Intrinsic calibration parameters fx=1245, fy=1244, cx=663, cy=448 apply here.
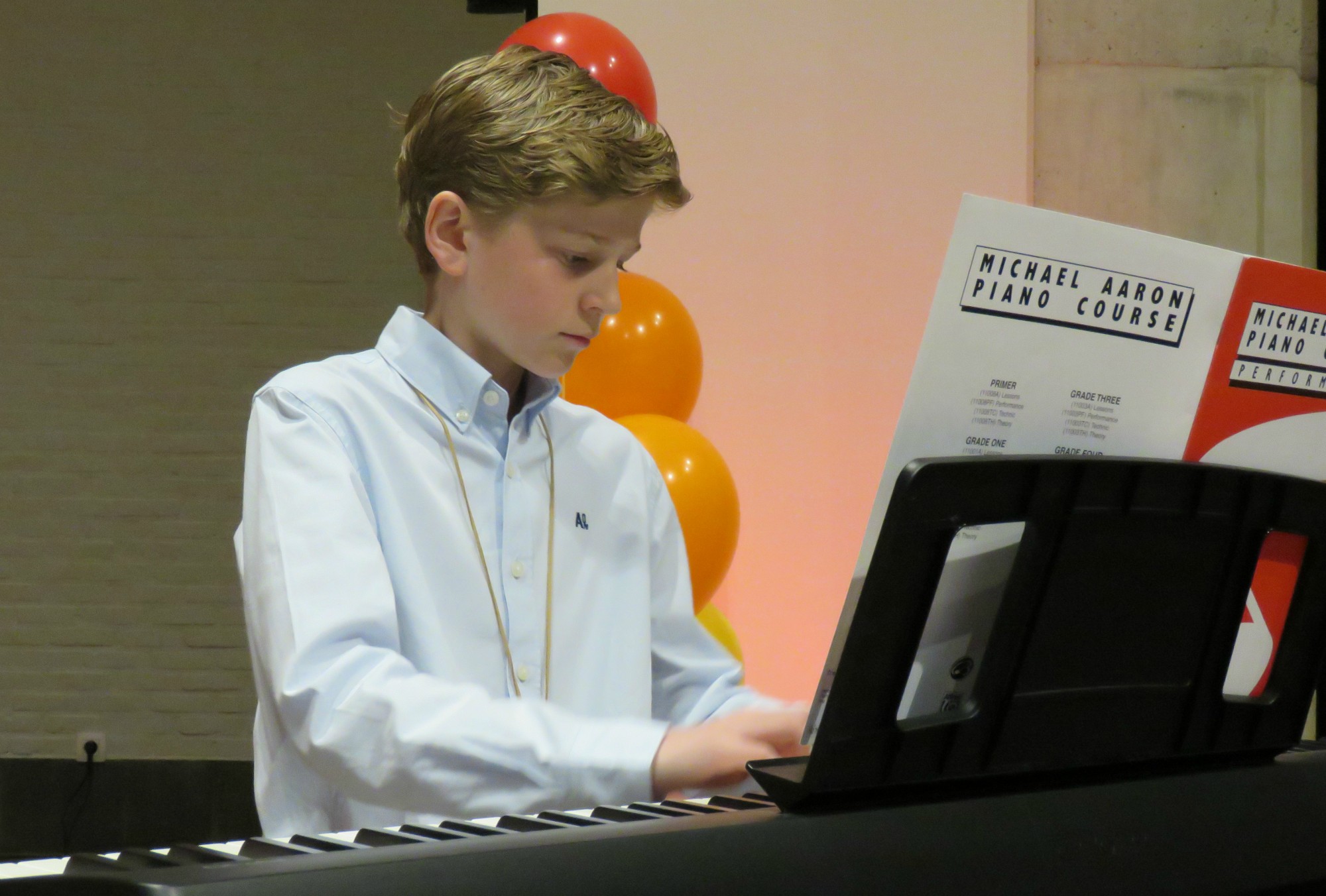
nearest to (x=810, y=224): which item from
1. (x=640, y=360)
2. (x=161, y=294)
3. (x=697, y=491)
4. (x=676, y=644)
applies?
(x=640, y=360)

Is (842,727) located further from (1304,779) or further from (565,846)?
(1304,779)

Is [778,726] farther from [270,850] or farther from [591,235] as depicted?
[591,235]

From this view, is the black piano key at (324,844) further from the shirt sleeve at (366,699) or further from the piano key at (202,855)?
the shirt sleeve at (366,699)

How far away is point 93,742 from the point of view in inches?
201

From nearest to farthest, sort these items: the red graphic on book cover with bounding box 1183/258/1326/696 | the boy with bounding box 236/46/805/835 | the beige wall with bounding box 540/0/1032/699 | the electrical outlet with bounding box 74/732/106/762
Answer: the red graphic on book cover with bounding box 1183/258/1326/696
the boy with bounding box 236/46/805/835
the beige wall with bounding box 540/0/1032/699
the electrical outlet with bounding box 74/732/106/762

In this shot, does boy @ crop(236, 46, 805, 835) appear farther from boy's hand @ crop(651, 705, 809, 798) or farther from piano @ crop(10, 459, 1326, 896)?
piano @ crop(10, 459, 1326, 896)

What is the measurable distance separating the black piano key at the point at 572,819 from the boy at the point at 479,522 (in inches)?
7.3

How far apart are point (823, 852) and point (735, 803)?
0.28 ft

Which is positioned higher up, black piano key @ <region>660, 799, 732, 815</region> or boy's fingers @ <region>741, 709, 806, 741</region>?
boy's fingers @ <region>741, 709, 806, 741</region>

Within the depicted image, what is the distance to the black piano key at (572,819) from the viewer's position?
582mm

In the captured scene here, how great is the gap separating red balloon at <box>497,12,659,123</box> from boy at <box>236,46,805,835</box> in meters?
0.74

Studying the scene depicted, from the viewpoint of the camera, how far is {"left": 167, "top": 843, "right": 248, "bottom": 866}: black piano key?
0.49 meters

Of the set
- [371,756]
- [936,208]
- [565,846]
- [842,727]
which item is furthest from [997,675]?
[936,208]

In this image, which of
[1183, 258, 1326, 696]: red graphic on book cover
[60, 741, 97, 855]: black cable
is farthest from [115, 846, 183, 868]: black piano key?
[60, 741, 97, 855]: black cable
